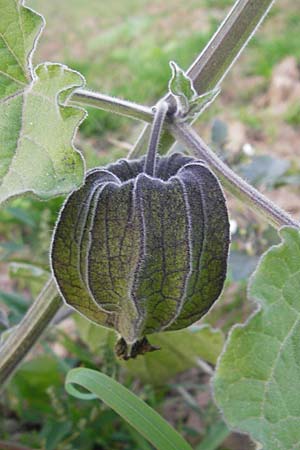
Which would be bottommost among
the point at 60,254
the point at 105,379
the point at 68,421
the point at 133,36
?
the point at 133,36

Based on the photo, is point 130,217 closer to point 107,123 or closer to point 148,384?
point 148,384

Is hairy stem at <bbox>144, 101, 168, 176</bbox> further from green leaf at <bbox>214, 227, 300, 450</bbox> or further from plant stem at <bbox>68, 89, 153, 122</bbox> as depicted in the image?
green leaf at <bbox>214, 227, 300, 450</bbox>

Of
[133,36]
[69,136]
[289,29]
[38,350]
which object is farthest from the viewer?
[133,36]

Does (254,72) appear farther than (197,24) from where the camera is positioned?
No

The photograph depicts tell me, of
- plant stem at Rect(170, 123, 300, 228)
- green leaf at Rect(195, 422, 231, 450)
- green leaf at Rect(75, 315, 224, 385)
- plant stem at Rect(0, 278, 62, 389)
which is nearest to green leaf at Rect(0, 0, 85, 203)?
plant stem at Rect(170, 123, 300, 228)

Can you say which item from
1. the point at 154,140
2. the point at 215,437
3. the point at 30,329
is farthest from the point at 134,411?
the point at 215,437

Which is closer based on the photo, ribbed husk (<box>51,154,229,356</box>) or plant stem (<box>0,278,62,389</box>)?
ribbed husk (<box>51,154,229,356</box>)

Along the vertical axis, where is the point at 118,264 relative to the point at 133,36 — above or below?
above

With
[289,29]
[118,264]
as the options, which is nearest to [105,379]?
[118,264]

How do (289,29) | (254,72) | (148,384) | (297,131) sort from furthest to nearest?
(289,29), (254,72), (297,131), (148,384)
